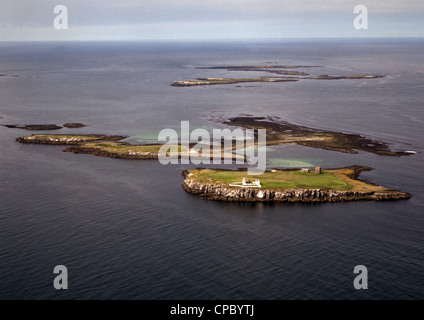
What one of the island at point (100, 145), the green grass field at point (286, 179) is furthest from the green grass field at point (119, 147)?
the green grass field at point (286, 179)

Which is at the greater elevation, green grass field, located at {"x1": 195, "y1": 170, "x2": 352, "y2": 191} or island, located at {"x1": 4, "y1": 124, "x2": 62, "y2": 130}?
island, located at {"x1": 4, "y1": 124, "x2": 62, "y2": 130}

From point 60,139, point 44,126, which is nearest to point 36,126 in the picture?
point 44,126

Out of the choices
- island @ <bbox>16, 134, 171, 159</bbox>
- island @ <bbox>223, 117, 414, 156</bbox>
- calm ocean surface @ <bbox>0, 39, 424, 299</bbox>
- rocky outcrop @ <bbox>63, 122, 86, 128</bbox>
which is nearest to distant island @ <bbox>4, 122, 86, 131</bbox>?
rocky outcrop @ <bbox>63, 122, 86, 128</bbox>

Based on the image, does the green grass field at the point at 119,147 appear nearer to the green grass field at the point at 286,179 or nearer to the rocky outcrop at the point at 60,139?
the rocky outcrop at the point at 60,139

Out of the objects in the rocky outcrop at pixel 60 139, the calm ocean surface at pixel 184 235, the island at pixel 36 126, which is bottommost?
the calm ocean surface at pixel 184 235

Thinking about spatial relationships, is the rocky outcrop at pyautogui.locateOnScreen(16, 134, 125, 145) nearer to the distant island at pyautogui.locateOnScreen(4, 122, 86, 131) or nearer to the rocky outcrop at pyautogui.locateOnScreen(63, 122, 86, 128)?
the distant island at pyautogui.locateOnScreen(4, 122, 86, 131)

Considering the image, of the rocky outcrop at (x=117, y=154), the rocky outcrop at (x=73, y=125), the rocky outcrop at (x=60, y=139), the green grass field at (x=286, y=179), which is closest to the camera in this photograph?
the green grass field at (x=286, y=179)
